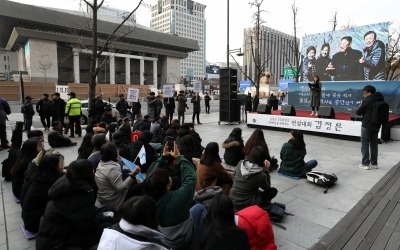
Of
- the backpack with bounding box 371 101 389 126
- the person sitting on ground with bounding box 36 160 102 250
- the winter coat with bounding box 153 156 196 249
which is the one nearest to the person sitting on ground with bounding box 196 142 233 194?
the winter coat with bounding box 153 156 196 249

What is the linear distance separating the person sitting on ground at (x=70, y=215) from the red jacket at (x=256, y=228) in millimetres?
1490

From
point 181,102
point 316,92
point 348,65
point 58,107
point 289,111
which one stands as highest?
point 348,65

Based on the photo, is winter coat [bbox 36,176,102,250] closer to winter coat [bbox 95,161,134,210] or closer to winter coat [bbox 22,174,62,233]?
winter coat [bbox 22,174,62,233]

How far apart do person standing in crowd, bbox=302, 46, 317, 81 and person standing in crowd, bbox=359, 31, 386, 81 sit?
2.89 metres

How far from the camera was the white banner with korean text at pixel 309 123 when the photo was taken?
10.2 m

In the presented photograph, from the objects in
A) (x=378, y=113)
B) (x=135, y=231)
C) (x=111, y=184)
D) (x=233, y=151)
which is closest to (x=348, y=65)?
(x=378, y=113)

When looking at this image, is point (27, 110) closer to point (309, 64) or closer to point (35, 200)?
point (35, 200)

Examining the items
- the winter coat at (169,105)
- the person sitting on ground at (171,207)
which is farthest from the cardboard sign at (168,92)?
the person sitting on ground at (171,207)

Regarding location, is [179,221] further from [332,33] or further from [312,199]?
[332,33]

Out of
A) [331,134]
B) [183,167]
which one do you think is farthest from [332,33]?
[183,167]

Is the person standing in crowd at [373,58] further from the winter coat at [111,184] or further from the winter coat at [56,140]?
the winter coat at [111,184]

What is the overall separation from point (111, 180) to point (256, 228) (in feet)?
6.60

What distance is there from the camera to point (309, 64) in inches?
677

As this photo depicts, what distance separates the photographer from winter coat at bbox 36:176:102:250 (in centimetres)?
247
